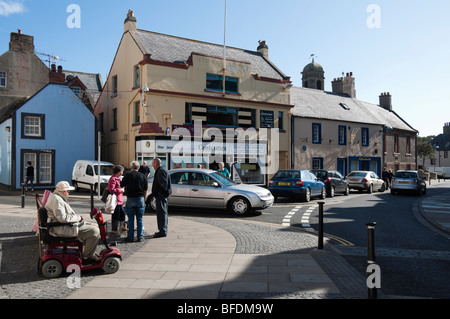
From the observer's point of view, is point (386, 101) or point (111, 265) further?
point (386, 101)

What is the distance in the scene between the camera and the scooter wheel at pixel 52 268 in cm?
548

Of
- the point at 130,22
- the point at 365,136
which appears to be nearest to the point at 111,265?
the point at 130,22

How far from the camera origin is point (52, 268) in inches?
218

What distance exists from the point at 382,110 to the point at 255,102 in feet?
75.4

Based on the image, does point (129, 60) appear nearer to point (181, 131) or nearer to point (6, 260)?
point (181, 131)

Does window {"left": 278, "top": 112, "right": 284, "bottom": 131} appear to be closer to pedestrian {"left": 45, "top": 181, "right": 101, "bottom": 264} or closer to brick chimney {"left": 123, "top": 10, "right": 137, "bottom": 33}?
brick chimney {"left": 123, "top": 10, "right": 137, "bottom": 33}

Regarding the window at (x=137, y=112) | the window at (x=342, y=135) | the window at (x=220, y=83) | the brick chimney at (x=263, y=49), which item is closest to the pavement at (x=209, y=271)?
the window at (x=137, y=112)

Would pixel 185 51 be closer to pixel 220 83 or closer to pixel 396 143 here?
pixel 220 83

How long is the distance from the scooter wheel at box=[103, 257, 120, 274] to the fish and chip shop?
14.9 metres

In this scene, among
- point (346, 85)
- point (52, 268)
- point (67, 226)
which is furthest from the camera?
point (346, 85)

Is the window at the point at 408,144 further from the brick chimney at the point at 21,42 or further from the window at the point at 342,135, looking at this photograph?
the brick chimney at the point at 21,42

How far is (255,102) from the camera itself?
88.1 ft

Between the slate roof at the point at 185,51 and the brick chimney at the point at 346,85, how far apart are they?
13807 millimetres

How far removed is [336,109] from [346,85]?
7175 mm
